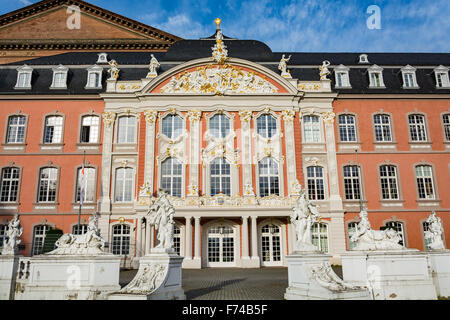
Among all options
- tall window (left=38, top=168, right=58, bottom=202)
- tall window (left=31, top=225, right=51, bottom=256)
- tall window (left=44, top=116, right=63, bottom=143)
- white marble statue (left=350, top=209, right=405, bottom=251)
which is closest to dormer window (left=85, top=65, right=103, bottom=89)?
tall window (left=44, top=116, right=63, bottom=143)

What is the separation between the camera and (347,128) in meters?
25.9

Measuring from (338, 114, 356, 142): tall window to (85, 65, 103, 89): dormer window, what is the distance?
17.2 metres

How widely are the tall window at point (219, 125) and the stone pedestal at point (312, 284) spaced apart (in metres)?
15.2

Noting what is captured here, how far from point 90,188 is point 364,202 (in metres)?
18.0

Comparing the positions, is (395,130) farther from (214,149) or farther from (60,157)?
(60,157)

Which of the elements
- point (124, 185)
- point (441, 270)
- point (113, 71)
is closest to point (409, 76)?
point (441, 270)

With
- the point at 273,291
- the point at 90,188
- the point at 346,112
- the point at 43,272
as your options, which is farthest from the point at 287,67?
the point at 43,272

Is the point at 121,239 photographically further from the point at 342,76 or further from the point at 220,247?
the point at 342,76

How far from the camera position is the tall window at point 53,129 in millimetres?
25328

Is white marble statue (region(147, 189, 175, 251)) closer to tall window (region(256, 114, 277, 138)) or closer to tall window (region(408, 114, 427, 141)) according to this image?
tall window (region(256, 114, 277, 138))

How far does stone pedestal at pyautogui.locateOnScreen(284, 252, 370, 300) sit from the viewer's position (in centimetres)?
883

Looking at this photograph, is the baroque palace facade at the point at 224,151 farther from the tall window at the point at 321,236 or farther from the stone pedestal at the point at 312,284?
the stone pedestal at the point at 312,284

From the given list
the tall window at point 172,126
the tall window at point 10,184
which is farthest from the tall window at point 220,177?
the tall window at point 10,184
